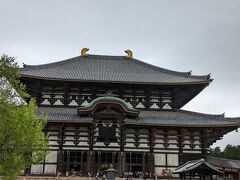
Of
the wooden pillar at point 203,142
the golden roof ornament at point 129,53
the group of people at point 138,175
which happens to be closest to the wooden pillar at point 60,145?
the group of people at point 138,175

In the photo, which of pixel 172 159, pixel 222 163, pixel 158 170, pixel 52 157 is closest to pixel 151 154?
pixel 158 170

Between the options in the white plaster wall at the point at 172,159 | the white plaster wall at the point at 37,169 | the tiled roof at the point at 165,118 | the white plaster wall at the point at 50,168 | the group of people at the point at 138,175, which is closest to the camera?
the group of people at the point at 138,175

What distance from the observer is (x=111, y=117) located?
35562 mm

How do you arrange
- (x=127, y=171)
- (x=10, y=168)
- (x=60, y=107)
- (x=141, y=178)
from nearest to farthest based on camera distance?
(x=10, y=168) → (x=141, y=178) → (x=127, y=171) → (x=60, y=107)

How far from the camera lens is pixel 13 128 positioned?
20.3m

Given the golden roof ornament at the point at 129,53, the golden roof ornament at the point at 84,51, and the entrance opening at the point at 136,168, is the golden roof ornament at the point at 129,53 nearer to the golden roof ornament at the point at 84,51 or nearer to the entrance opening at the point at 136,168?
the golden roof ornament at the point at 84,51

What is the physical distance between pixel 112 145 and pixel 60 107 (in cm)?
727

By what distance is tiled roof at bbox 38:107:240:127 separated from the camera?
34688 mm

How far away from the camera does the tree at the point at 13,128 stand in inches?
771

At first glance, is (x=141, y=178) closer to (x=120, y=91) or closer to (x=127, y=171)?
(x=127, y=171)

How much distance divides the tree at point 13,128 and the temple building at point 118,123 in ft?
39.5

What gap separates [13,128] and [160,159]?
19368 mm

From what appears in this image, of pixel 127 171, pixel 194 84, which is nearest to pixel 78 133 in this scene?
pixel 127 171

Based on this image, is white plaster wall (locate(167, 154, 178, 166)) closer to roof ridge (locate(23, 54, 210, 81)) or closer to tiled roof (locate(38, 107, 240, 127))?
tiled roof (locate(38, 107, 240, 127))
